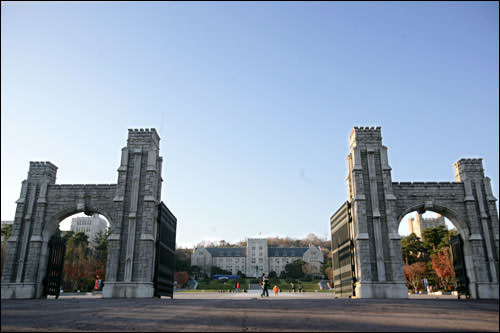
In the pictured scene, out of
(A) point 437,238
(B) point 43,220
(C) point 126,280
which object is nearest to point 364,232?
(C) point 126,280

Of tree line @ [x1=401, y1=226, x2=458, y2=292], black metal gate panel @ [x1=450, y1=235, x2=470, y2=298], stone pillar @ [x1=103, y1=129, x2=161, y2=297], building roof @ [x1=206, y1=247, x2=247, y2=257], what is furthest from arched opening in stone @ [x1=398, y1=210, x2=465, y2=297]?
building roof @ [x1=206, y1=247, x2=247, y2=257]

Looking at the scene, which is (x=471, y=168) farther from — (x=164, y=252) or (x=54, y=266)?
(x=54, y=266)

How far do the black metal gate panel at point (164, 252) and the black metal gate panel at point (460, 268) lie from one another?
640 inches

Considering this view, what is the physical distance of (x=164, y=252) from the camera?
2227 cm

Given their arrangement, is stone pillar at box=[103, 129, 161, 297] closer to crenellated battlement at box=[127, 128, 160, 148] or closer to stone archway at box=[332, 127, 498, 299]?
crenellated battlement at box=[127, 128, 160, 148]

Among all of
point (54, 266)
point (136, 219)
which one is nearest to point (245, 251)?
point (54, 266)

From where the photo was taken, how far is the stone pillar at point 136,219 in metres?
20.2

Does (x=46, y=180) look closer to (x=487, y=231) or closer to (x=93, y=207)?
(x=93, y=207)

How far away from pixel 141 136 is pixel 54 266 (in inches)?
351

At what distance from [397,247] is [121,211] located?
15.0 metres

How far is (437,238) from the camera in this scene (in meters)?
47.7

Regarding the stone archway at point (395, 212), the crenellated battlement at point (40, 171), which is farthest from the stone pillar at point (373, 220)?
the crenellated battlement at point (40, 171)

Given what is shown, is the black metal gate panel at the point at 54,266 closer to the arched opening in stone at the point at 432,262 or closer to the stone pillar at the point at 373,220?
the stone pillar at the point at 373,220

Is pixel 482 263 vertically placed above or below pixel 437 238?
below
